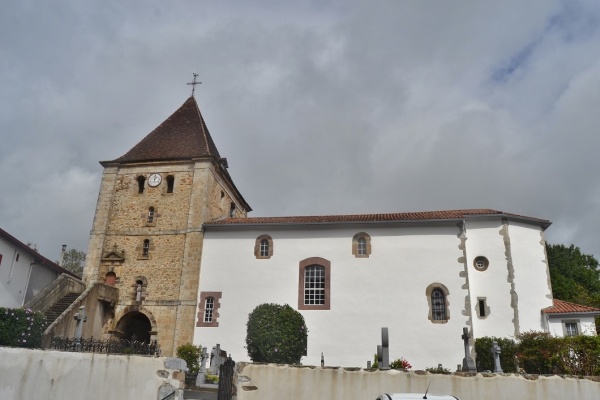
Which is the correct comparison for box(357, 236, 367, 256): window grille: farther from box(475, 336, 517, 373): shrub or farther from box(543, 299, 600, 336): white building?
box(543, 299, 600, 336): white building

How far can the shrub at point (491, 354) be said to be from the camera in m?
18.9

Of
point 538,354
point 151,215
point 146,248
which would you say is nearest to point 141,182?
point 151,215

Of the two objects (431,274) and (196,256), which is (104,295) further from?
(431,274)

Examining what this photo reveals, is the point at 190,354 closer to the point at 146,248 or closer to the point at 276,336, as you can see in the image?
the point at 276,336

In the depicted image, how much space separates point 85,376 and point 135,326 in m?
17.2

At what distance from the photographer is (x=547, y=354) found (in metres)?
16.1

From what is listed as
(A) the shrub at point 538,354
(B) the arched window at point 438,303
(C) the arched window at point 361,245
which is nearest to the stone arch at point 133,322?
(C) the arched window at point 361,245

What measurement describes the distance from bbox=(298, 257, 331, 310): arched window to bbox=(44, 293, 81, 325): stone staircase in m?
10.5

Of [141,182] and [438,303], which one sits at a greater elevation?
[141,182]

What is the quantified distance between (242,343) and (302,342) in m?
3.59

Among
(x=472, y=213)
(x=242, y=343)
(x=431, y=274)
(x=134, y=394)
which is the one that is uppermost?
(x=472, y=213)

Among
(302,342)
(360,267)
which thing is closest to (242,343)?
(302,342)

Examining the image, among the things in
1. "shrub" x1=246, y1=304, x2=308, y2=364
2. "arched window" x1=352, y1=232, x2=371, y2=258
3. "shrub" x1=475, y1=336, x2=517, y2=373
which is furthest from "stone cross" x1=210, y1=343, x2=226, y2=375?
"shrub" x1=475, y1=336, x2=517, y2=373

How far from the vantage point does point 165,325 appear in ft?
74.0
